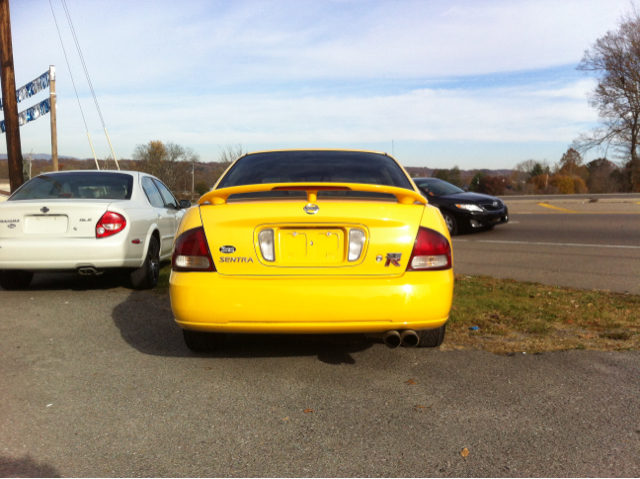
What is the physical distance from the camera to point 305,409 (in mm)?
3324

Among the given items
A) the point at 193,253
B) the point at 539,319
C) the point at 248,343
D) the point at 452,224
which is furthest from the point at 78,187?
the point at 452,224

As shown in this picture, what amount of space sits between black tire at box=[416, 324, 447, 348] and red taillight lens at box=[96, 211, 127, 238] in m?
3.89

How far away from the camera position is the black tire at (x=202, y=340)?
429cm

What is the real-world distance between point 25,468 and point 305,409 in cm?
140

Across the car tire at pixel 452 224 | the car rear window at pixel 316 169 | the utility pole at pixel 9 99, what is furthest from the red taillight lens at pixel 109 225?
the car tire at pixel 452 224

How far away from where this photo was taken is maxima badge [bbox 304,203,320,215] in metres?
3.65

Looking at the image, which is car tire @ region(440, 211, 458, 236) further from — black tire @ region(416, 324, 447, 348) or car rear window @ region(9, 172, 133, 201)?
black tire @ region(416, 324, 447, 348)

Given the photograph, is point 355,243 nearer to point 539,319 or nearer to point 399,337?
point 399,337

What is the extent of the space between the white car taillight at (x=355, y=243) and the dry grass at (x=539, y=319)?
1396 millimetres

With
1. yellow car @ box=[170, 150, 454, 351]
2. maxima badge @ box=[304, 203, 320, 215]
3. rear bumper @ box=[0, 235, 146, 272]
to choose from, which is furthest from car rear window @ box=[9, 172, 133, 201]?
maxima badge @ box=[304, 203, 320, 215]

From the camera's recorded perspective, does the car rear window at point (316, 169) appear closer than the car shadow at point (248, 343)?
No

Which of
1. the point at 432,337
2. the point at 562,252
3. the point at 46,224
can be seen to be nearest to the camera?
the point at 432,337

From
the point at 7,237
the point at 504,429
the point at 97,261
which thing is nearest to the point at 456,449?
the point at 504,429

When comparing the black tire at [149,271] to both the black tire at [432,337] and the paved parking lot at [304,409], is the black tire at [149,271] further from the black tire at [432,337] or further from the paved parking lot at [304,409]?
the black tire at [432,337]
